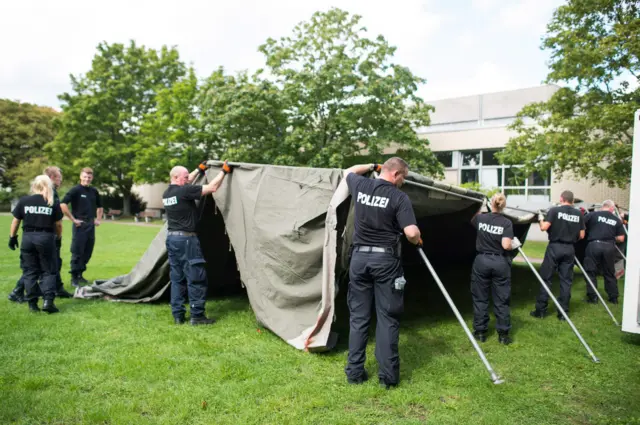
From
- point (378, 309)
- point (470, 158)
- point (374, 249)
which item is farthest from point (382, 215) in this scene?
point (470, 158)

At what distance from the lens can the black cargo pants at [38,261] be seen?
6242 millimetres

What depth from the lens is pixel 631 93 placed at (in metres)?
13.6

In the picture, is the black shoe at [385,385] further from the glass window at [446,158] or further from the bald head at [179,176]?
the glass window at [446,158]

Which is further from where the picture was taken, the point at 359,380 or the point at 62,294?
the point at 62,294

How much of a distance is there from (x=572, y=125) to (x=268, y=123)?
41.0ft

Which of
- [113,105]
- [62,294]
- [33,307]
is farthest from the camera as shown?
[113,105]

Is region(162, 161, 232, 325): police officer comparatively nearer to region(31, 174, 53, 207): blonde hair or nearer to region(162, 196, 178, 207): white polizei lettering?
region(162, 196, 178, 207): white polizei lettering

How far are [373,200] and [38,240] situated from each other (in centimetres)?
474

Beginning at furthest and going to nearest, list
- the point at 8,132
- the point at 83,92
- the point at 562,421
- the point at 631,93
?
the point at 8,132 < the point at 83,92 < the point at 631,93 < the point at 562,421

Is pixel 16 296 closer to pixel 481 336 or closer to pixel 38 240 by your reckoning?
pixel 38 240

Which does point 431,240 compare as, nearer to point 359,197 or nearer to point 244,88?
point 359,197

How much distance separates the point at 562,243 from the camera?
7121 millimetres

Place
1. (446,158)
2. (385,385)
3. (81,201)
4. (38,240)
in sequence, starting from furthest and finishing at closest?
1. (446,158)
2. (81,201)
3. (38,240)
4. (385,385)

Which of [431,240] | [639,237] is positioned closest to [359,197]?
[639,237]
